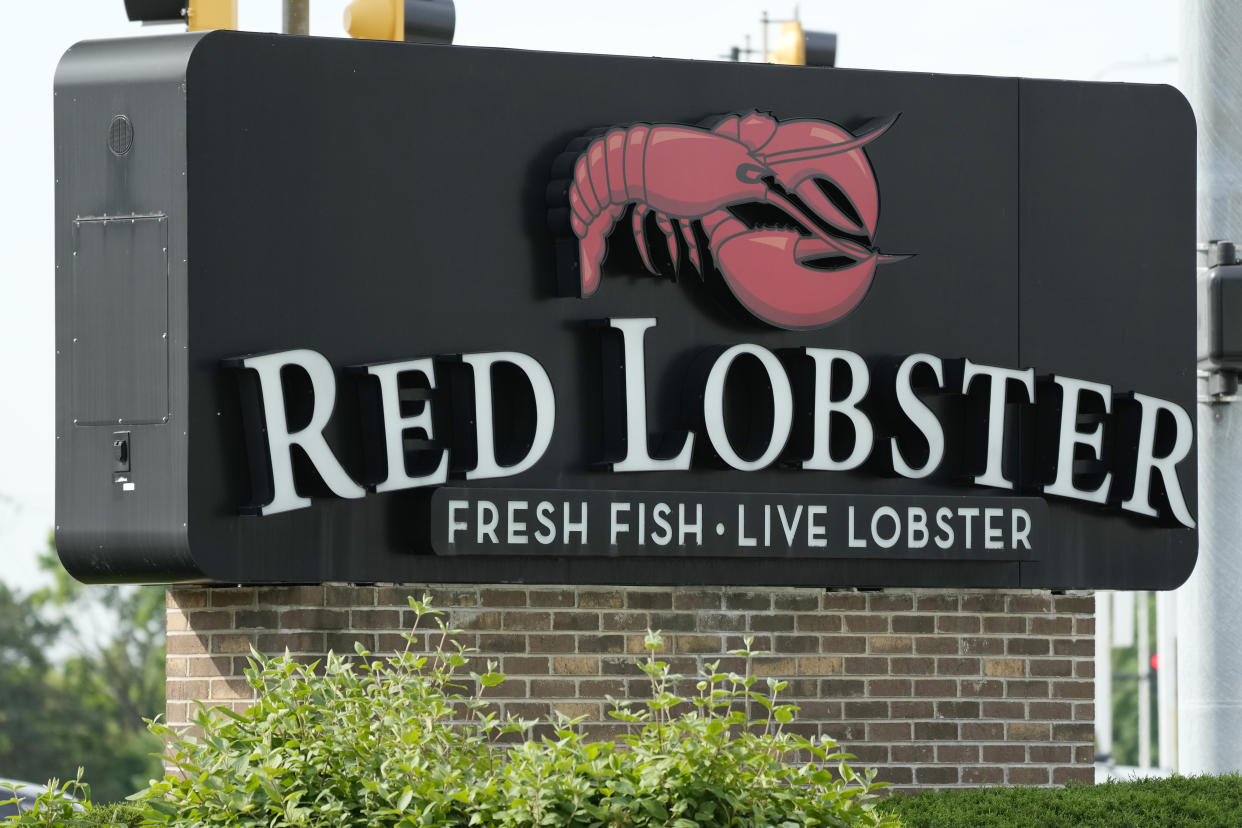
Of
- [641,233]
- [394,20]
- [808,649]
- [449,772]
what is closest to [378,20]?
[394,20]

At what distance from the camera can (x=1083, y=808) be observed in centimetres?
737

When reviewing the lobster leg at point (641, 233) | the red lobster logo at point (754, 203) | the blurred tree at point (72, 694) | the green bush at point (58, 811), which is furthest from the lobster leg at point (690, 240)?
the blurred tree at point (72, 694)

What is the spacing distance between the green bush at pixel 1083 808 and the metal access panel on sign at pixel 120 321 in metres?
3.57

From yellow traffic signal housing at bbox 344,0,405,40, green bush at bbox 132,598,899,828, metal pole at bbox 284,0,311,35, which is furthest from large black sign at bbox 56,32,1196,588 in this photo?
metal pole at bbox 284,0,311,35

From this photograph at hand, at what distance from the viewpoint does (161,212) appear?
7.73 metres

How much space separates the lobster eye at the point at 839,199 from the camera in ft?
28.0

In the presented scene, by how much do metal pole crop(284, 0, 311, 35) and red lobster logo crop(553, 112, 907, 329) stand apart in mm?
2762

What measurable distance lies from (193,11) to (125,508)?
2283mm

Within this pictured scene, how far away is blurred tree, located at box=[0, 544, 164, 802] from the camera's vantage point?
66.1m

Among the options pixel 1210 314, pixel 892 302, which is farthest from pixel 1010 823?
pixel 1210 314

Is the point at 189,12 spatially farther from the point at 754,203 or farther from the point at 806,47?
the point at 806,47

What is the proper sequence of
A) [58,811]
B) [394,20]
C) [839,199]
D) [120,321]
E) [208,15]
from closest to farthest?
1. [58,811]
2. [120,321]
3. [208,15]
4. [394,20]
5. [839,199]

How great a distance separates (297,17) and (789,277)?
350 centimetres

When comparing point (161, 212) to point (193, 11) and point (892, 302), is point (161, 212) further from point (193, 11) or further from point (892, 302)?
point (892, 302)
